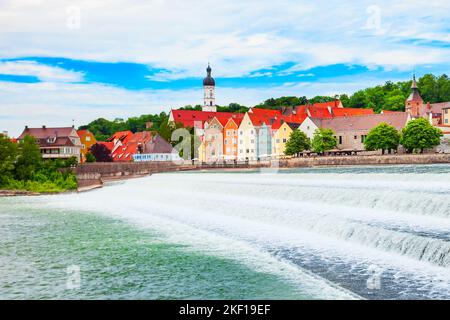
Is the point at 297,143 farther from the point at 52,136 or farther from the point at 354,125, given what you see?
the point at 52,136

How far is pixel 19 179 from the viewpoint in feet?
157

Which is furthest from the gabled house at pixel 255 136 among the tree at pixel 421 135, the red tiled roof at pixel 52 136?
the red tiled roof at pixel 52 136

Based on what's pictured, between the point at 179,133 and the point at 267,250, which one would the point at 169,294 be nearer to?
the point at 267,250

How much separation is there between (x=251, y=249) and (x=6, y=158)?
37863mm

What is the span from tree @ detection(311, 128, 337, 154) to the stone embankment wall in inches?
241

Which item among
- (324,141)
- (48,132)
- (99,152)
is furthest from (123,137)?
(324,141)

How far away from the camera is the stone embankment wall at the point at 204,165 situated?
5284 centimetres

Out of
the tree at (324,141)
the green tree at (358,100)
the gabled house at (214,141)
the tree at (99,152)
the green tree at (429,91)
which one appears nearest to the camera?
the tree at (324,141)

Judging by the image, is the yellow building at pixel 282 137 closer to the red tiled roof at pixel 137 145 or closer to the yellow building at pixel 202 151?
the yellow building at pixel 202 151

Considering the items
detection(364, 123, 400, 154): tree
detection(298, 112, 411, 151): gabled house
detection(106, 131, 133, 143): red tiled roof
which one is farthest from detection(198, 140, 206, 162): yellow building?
detection(364, 123, 400, 154): tree

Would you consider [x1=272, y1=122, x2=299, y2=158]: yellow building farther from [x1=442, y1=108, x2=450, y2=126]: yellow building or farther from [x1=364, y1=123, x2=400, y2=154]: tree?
[x1=442, y1=108, x2=450, y2=126]: yellow building

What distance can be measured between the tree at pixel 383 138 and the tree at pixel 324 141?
21.3 ft

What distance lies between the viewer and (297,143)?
236 feet
